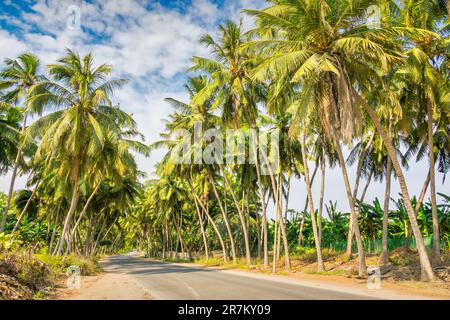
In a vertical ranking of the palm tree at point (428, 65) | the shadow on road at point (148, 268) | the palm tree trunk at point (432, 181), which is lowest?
the shadow on road at point (148, 268)

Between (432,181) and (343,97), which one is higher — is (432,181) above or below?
below

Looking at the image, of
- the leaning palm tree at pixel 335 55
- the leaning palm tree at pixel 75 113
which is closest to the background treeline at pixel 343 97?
the leaning palm tree at pixel 335 55

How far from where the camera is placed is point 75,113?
1888cm

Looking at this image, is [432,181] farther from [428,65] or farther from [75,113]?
[75,113]

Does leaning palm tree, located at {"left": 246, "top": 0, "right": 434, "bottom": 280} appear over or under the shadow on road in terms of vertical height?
over

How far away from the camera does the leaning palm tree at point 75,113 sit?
18.5m

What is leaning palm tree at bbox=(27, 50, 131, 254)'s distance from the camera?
1855 cm

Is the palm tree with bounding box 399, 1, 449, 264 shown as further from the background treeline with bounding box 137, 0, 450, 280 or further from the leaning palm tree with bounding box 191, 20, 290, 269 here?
the leaning palm tree with bounding box 191, 20, 290, 269

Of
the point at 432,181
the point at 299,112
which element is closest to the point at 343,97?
the point at 299,112

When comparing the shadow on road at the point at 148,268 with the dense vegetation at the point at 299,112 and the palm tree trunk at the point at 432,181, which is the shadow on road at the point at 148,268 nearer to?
the dense vegetation at the point at 299,112

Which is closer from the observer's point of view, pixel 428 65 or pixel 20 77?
pixel 428 65

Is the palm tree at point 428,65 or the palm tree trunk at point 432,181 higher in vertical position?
the palm tree at point 428,65

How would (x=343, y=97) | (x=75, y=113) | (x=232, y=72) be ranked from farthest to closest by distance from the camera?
(x=232, y=72) → (x=75, y=113) → (x=343, y=97)

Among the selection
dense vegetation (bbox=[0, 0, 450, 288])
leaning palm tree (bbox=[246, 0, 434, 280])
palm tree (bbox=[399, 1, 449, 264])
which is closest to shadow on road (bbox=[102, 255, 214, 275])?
dense vegetation (bbox=[0, 0, 450, 288])
